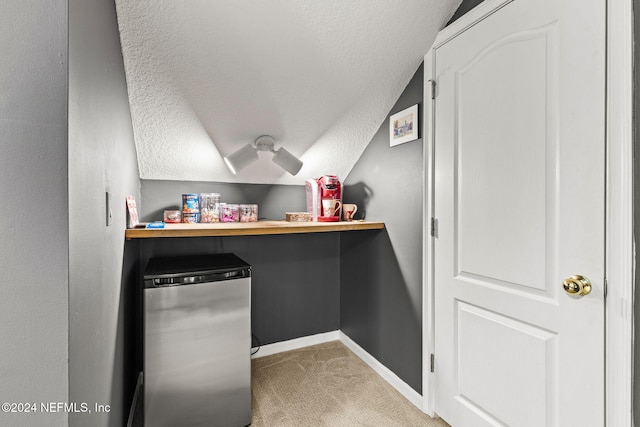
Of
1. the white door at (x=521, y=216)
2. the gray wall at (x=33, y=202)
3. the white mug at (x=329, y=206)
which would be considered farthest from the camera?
the white mug at (x=329, y=206)

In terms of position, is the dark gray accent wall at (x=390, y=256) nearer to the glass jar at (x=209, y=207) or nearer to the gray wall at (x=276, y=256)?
the gray wall at (x=276, y=256)

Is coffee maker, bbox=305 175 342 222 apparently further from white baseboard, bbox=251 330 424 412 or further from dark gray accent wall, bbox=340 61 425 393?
white baseboard, bbox=251 330 424 412

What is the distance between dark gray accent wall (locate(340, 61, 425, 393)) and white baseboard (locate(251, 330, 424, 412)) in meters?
0.04

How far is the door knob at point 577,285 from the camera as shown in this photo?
1021 millimetres

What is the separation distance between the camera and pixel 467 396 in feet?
4.87

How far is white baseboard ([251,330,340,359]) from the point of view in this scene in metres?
2.36

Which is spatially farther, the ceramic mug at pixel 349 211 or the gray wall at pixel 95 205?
the ceramic mug at pixel 349 211

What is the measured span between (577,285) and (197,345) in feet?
5.15

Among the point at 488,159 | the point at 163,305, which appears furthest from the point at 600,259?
the point at 163,305

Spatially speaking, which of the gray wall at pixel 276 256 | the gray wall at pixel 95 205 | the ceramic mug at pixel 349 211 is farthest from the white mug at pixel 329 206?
the gray wall at pixel 95 205

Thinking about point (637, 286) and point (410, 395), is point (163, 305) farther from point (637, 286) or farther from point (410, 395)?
point (637, 286)

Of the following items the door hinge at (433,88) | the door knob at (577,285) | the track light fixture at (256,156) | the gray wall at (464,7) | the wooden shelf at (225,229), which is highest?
the gray wall at (464,7)

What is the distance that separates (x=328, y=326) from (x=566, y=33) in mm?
2337

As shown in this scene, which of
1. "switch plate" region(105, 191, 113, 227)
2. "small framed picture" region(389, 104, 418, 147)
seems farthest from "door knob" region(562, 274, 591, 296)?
"switch plate" region(105, 191, 113, 227)
